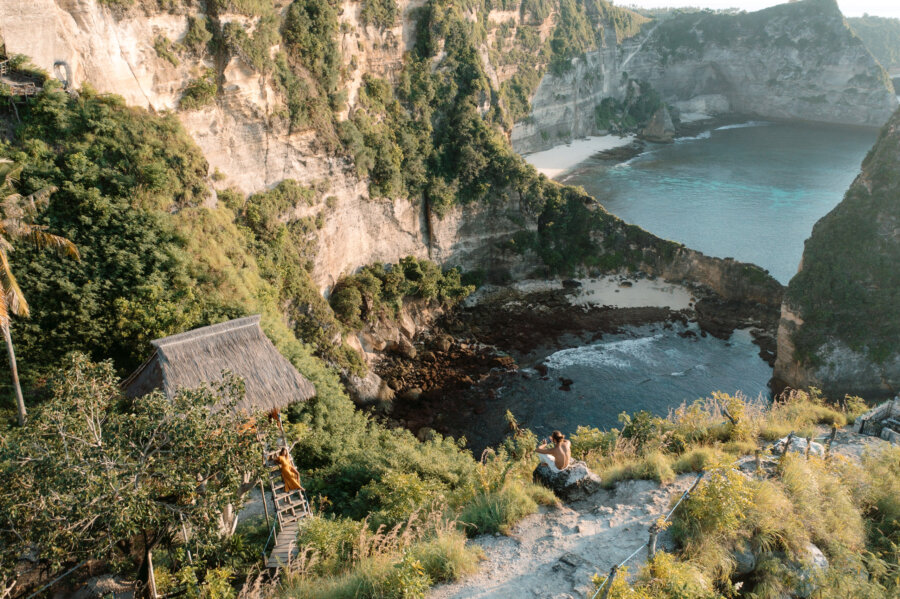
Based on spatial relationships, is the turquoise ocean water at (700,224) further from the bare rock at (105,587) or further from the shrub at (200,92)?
the shrub at (200,92)

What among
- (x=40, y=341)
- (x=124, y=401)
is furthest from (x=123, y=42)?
(x=124, y=401)

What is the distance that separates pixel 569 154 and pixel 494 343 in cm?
4753

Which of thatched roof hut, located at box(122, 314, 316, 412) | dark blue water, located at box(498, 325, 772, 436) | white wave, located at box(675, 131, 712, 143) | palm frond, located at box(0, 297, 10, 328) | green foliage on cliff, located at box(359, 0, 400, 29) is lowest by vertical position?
dark blue water, located at box(498, 325, 772, 436)

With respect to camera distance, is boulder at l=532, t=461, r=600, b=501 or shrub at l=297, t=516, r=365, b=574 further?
boulder at l=532, t=461, r=600, b=501

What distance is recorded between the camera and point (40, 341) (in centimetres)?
1916

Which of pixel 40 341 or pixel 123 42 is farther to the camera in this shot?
pixel 123 42

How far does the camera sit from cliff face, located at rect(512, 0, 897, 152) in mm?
82250

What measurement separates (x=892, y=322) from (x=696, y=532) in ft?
97.4

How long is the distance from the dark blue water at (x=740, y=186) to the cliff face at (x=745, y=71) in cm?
705

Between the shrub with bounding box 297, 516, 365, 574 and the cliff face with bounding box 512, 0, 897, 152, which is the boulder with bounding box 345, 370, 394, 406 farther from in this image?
the cliff face with bounding box 512, 0, 897, 152

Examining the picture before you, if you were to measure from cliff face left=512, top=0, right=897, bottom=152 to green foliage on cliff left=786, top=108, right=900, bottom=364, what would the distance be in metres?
45.8

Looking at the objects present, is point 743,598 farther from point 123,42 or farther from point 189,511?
point 123,42

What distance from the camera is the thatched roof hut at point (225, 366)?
48.8 ft

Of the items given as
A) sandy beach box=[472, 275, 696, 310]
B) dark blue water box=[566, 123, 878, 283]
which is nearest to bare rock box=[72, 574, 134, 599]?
sandy beach box=[472, 275, 696, 310]
